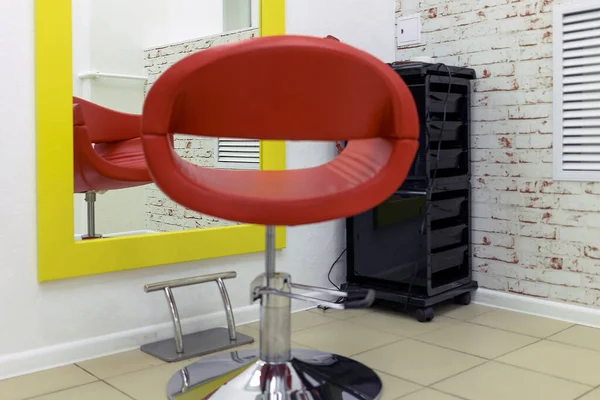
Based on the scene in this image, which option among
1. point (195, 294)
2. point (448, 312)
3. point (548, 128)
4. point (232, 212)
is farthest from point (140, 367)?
point (548, 128)

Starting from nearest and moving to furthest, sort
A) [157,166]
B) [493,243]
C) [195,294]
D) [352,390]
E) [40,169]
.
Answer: [157,166] < [352,390] < [40,169] < [195,294] < [493,243]

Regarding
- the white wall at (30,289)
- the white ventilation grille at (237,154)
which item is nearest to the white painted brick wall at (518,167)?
the white ventilation grille at (237,154)

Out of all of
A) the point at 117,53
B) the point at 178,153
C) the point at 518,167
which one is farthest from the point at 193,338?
the point at 518,167

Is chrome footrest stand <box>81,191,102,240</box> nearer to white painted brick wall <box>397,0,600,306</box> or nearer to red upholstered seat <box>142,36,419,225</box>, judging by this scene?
red upholstered seat <box>142,36,419,225</box>

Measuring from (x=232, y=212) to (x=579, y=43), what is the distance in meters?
1.82

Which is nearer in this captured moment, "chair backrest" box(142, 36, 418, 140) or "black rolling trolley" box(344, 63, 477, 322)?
"chair backrest" box(142, 36, 418, 140)

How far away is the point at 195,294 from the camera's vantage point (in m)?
2.42

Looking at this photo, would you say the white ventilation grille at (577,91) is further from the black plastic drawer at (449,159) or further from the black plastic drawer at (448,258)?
the black plastic drawer at (448,258)

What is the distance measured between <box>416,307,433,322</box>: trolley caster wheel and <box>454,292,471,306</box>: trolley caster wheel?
324 mm

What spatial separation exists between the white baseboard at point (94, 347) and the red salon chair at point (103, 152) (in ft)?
1.22

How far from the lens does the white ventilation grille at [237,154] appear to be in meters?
2.48

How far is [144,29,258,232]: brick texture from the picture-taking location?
2230 mm

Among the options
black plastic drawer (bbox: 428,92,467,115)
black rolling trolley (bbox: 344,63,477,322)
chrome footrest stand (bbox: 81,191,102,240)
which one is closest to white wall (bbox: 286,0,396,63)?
black rolling trolley (bbox: 344,63,477,322)

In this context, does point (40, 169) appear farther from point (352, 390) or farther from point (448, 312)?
point (448, 312)
